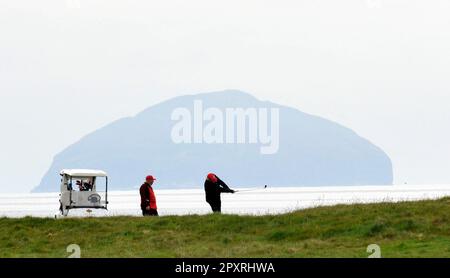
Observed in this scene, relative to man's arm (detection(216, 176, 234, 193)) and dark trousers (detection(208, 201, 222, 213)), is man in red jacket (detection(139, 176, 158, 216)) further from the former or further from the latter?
man's arm (detection(216, 176, 234, 193))

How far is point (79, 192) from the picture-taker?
1796 inches

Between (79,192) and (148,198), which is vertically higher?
(79,192)

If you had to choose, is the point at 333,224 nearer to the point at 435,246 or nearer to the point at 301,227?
the point at 301,227

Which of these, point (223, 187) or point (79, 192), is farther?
point (79, 192)

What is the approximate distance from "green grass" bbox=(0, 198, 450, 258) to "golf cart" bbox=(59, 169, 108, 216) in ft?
43.6

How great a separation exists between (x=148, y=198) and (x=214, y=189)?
2837 millimetres

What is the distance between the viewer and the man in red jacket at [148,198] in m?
32.5

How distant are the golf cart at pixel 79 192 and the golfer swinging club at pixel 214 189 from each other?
481 inches

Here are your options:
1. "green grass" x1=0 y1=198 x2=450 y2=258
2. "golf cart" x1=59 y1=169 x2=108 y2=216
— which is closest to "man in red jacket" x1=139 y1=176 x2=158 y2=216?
"green grass" x1=0 y1=198 x2=450 y2=258

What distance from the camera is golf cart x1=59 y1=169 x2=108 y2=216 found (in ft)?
149

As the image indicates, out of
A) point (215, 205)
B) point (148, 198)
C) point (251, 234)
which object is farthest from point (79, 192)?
point (251, 234)

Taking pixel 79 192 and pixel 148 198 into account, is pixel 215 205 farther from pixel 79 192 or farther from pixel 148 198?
pixel 79 192
